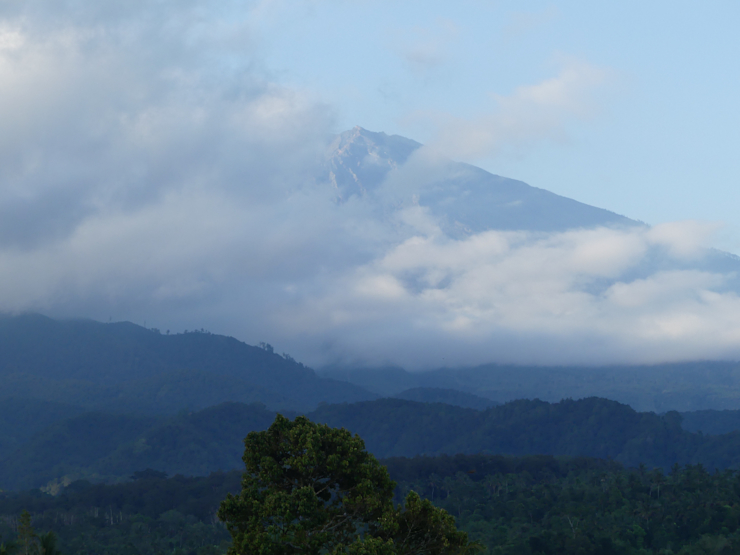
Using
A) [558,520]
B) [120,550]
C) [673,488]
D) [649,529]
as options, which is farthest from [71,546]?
[673,488]

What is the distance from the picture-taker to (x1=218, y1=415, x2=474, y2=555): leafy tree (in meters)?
38.0

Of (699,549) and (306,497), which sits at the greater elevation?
(306,497)

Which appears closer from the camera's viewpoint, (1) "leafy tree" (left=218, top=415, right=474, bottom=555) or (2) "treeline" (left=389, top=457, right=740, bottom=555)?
(1) "leafy tree" (left=218, top=415, right=474, bottom=555)

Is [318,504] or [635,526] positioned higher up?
[318,504]

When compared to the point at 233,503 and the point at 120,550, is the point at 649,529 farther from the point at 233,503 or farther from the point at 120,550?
the point at 233,503

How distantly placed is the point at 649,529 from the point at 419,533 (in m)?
150

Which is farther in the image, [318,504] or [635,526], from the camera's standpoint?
[635,526]

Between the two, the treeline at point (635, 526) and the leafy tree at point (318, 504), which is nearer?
the leafy tree at point (318, 504)

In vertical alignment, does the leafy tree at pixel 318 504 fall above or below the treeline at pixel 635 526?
above

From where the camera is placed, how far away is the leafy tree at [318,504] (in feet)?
125

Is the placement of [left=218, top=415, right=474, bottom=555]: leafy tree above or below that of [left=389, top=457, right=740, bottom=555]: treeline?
above

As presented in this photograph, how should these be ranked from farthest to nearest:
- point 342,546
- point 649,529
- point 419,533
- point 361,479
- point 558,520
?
point 558,520 → point 649,529 → point 361,479 → point 419,533 → point 342,546

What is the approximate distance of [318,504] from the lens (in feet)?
130

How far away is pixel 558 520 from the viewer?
182 metres
